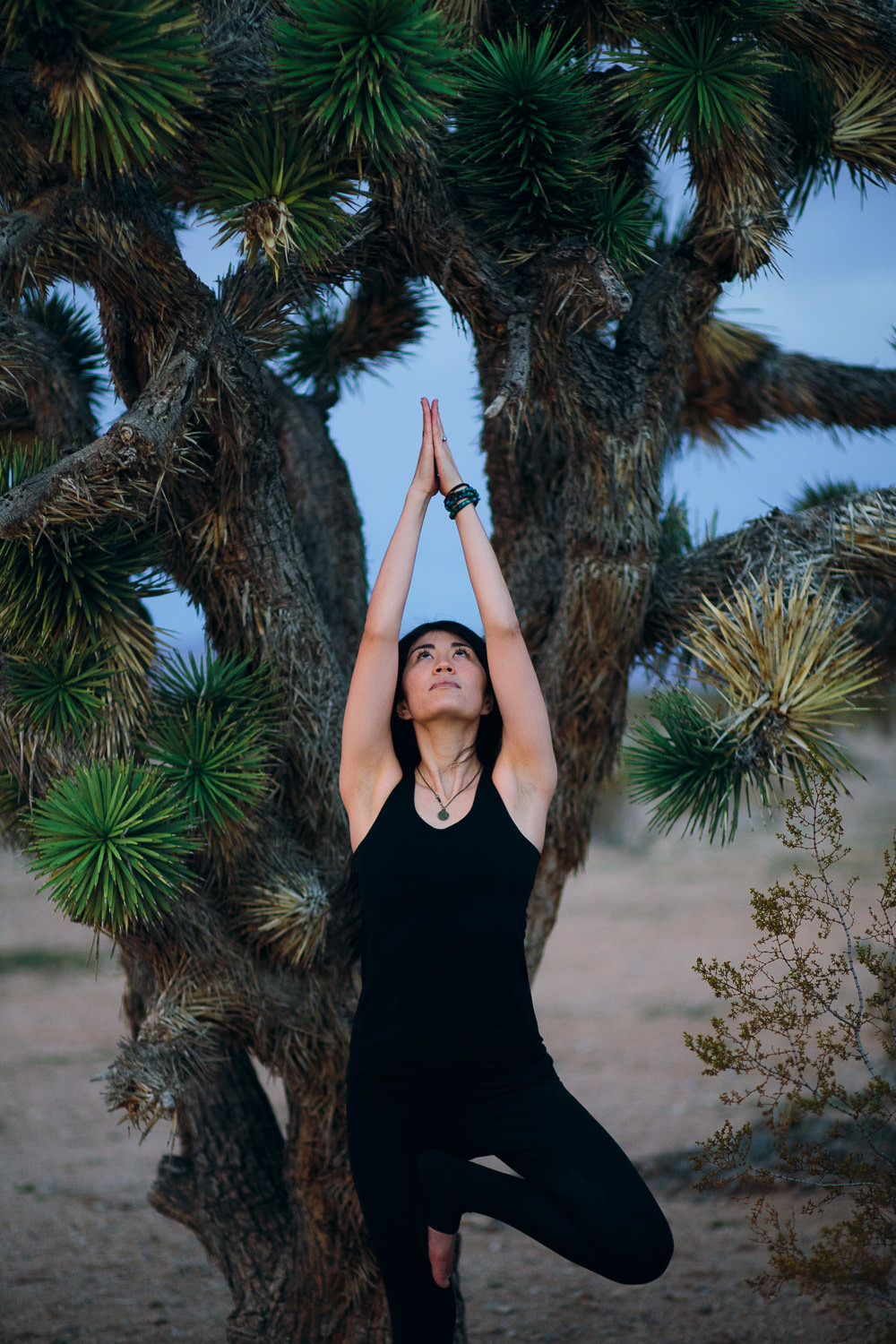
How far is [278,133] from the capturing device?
2730 mm

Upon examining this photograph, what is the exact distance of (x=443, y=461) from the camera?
3.03 m

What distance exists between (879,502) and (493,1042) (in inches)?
87.4

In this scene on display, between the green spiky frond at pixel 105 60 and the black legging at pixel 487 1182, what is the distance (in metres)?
2.26

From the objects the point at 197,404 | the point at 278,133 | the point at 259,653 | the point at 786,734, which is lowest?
the point at 786,734

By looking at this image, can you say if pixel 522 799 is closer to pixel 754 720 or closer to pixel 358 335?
pixel 754 720

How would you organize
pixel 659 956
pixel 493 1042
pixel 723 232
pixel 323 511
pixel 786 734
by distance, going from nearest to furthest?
pixel 493 1042
pixel 786 734
pixel 723 232
pixel 323 511
pixel 659 956

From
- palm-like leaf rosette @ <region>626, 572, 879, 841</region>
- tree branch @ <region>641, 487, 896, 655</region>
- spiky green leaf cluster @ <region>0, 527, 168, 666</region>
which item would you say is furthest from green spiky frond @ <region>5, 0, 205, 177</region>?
tree branch @ <region>641, 487, 896, 655</region>

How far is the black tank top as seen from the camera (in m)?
2.64

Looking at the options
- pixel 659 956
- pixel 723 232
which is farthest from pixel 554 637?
pixel 659 956

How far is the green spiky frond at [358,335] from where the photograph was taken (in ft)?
15.2

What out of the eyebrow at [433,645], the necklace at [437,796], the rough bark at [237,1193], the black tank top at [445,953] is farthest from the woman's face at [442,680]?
the rough bark at [237,1193]

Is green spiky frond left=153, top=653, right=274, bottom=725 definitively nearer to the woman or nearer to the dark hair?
the dark hair

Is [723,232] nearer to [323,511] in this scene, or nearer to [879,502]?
[879,502]

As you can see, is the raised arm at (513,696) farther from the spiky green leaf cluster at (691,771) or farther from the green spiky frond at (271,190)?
the green spiky frond at (271,190)
